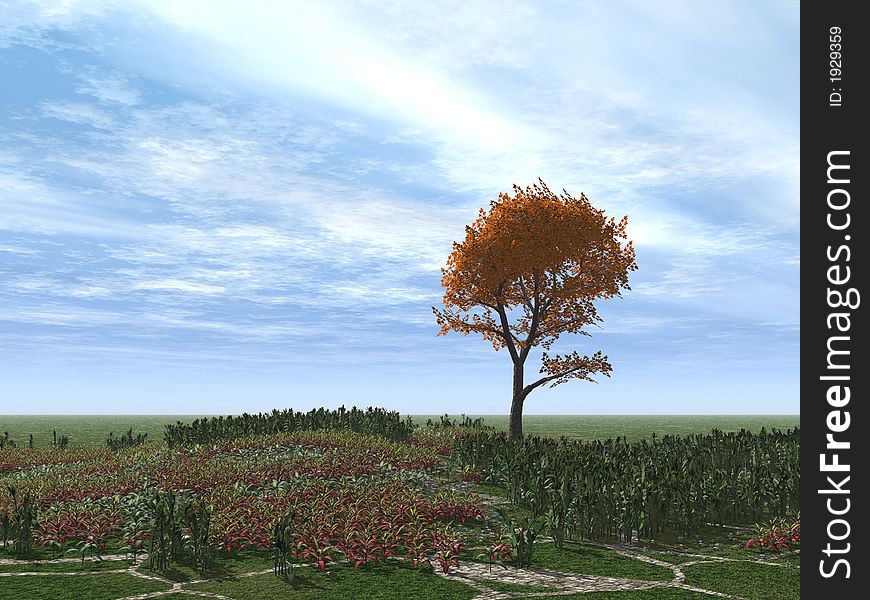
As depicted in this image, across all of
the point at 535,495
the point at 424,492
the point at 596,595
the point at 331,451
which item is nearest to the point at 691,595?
the point at 596,595

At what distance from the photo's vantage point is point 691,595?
8.18m

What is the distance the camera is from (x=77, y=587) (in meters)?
8.62

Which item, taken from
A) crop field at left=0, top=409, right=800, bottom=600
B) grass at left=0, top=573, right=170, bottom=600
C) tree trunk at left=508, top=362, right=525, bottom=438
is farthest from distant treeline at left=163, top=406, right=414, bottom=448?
grass at left=0, top=573, right=170, bottom=600

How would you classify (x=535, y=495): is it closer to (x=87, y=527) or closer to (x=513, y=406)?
(x=87, y=527)

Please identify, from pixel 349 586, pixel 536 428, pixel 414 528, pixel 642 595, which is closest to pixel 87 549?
pixel 349 586

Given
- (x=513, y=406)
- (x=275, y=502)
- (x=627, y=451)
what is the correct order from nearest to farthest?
1. (x=275, y=502)
2. (x=627, y=451)
3. (x=513, y=406)

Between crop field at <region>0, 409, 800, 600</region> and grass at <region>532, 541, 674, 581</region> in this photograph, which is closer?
crop field at <region>0, 409, 800, 600</region>

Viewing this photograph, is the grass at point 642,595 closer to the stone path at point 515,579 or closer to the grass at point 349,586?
the stone path at point 515,579

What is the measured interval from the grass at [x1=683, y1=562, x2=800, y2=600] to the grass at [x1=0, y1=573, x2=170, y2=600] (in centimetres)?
675

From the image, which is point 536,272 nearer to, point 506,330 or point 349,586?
point 506,330

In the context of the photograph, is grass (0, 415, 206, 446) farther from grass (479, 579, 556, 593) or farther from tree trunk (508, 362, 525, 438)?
grass (479, 579, 556, 593)

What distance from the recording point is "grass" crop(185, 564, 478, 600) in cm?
812
